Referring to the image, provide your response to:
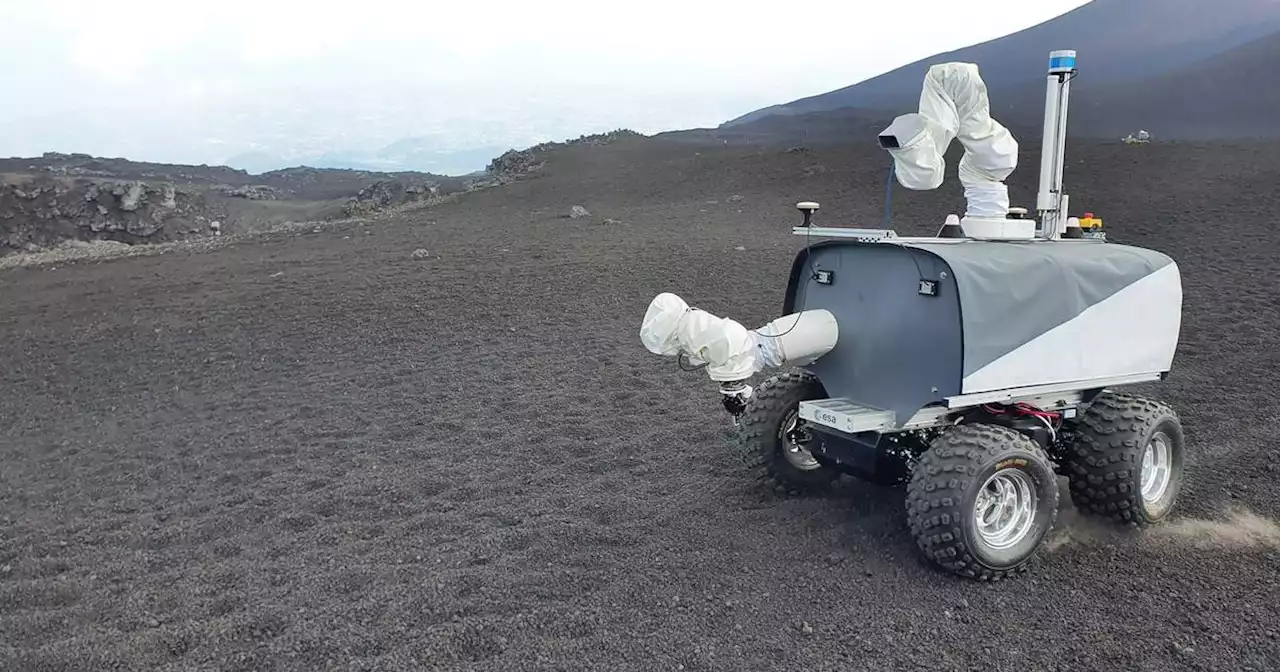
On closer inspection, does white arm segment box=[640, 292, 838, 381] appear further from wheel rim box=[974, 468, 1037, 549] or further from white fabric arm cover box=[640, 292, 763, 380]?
wheel rim box=[974, 468, 1037, 549]

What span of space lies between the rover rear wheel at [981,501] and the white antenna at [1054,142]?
4.70 feet

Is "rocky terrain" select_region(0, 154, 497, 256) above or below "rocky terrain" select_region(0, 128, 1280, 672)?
above

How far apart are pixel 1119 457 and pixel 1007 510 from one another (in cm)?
76

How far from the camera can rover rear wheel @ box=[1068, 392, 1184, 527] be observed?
450 centimetres

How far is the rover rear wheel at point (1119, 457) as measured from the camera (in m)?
4.50

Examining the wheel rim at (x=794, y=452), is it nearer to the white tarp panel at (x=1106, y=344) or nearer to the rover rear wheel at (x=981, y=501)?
the rover rear wheel at (x=981, y=501)

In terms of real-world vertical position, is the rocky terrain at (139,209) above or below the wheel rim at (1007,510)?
above

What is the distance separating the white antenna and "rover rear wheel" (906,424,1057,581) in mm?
1434

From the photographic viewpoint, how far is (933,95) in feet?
14.4

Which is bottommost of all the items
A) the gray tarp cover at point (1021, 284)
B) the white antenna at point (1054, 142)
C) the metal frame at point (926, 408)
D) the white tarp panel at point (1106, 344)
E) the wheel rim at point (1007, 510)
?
the wheel rim at point (1007, 510)

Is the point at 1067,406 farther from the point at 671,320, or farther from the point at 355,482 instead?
the point at 355,482

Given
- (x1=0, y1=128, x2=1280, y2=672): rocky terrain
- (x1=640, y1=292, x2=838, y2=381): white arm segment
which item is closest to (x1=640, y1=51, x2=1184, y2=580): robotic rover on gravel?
(x1=640, y1=292, x2=838, y2=381): white arm segment

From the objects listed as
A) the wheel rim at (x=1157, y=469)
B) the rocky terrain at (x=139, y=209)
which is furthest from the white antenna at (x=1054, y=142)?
the rocky terrain at (x=139, y=209)

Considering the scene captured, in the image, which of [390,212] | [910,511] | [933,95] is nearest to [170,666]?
[910,511]
